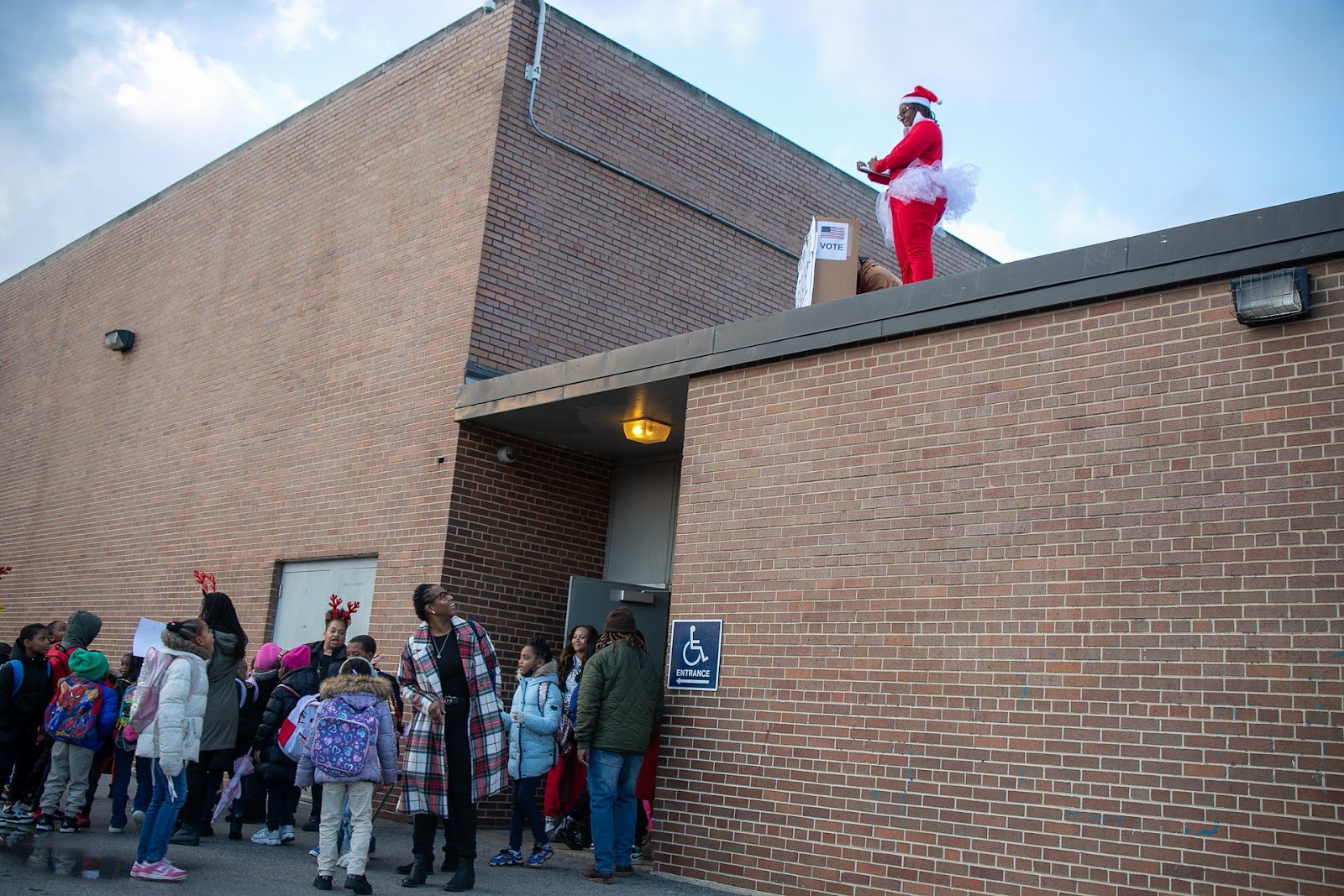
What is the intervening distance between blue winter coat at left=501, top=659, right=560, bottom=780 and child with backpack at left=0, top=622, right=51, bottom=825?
3272 millimetres

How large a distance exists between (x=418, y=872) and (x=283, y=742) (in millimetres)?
1657

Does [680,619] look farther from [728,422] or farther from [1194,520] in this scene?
[1194,520]

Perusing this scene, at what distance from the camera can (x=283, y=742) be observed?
26.6ft

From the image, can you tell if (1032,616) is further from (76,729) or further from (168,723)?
(76,729)

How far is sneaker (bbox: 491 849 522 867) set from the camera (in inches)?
319

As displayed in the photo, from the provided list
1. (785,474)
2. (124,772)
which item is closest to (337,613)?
(124,772)

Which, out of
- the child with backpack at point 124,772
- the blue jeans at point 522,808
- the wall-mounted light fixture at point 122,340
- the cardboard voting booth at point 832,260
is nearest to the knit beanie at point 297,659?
the child with backpack at point 124,772

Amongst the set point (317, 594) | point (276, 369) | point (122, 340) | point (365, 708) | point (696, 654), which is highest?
point (122, 340)

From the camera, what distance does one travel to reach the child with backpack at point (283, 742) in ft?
26.7

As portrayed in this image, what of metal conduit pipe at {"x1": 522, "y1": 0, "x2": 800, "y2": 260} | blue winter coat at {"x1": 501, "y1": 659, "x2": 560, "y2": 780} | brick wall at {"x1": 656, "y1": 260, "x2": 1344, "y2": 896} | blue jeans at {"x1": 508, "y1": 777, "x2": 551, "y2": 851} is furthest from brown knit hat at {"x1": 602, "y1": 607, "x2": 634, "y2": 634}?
metal conduit pipe at {"x1": 522, "y1": 0, "x2": 800, "y2": 260}

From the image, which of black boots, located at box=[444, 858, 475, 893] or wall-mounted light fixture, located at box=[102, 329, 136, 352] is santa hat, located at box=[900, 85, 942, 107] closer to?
black boots, located at box=[444, 858, 475, 893]

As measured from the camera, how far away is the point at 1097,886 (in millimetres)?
5945

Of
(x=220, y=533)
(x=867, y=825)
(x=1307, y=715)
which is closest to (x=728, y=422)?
(x=867, y=825)

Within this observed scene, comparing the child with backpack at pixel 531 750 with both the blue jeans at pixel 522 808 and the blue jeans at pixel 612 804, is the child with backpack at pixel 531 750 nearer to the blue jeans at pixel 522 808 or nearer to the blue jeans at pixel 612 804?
the blue jeans at pixel 522 808
